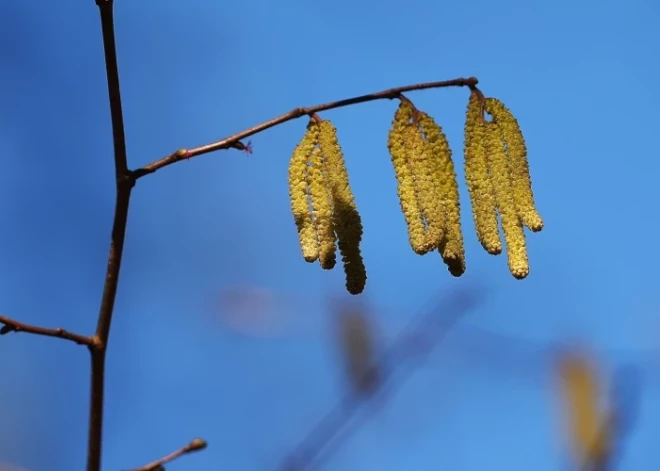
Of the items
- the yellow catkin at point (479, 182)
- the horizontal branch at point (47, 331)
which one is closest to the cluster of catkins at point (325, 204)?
the yellow catkin at point (479, 182)

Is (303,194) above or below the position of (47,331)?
above

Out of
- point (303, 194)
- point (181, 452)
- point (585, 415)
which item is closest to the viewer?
point (181, 452)

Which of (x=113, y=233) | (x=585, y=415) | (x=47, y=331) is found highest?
(x=113, y=233)

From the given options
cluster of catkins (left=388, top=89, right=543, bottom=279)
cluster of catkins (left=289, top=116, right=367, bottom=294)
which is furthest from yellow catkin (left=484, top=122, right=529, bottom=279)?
cluster of catkins (left=289, top=116, right=367, bottom=294)

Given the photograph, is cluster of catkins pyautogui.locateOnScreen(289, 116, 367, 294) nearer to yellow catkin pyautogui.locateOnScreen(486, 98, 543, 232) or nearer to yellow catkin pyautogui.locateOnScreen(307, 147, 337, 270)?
yellow catkin pyautogui.locateOnScreen(307, 147, 337, 270)

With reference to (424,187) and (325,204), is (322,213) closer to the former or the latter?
(325,204)

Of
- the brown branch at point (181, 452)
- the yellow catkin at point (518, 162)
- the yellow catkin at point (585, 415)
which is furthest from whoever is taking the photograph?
the yellow catkin at point (585, 415)

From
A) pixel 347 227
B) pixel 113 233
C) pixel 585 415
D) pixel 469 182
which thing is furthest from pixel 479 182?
pixel 585 415

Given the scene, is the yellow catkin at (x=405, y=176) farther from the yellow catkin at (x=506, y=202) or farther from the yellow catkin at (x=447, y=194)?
Result: the yellow catkin at (x=506, y=202)
